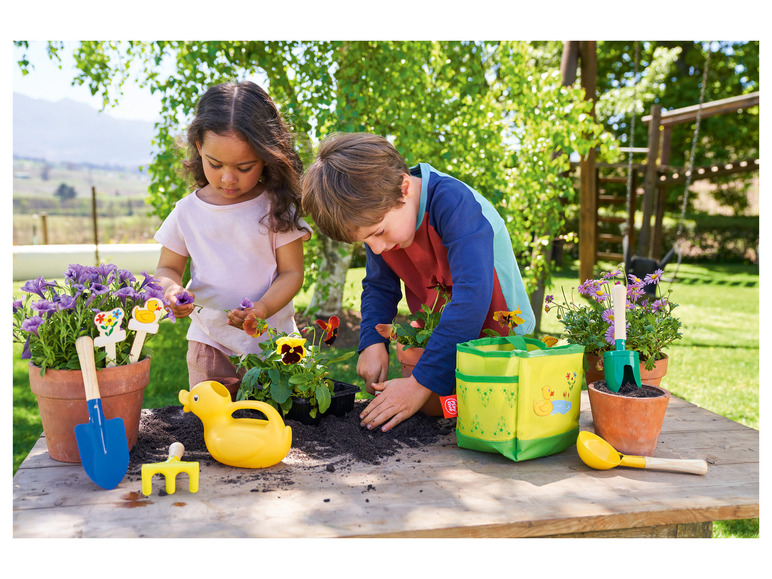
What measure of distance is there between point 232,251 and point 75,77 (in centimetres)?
245

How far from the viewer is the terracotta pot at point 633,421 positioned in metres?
1.50

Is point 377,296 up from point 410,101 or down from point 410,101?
down

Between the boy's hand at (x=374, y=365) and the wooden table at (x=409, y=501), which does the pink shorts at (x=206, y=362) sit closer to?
the boy's hand at (x=374, y=365)

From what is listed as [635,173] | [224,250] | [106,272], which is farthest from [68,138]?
[106,272]

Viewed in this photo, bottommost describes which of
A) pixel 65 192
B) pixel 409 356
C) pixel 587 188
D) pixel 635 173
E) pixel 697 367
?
pixel 697 367

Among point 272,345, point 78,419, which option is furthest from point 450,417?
point 78,419

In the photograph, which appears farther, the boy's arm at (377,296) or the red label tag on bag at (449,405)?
the boy's arm at (377,296)

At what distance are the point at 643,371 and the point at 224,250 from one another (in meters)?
1.46

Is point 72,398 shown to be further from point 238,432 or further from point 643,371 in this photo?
point 643,371

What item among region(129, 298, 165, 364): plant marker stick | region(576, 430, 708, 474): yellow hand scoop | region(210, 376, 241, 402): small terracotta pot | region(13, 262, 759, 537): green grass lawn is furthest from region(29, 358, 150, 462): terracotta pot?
region(13, 262, 759, 537): green grass lawn

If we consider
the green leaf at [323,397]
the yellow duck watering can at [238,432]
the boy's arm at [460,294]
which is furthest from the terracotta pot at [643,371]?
the yellow duck watering can at [238,432]

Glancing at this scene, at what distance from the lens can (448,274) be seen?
74.6 inches

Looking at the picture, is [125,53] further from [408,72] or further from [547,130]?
[547,130]

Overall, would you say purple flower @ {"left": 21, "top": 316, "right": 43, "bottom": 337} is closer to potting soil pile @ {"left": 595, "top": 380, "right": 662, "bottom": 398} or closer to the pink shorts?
the pink shorts
